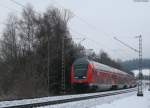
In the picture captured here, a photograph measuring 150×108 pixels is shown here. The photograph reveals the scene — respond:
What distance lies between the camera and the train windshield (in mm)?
40469

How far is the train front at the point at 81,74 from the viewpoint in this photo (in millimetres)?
40062

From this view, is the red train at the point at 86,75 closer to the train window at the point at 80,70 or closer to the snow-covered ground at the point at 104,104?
the train window at the point at 80,70

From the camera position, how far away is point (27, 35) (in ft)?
219

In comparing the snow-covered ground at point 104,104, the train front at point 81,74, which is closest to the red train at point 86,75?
the train front at point 81,74

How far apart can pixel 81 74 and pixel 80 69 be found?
53 centimetres

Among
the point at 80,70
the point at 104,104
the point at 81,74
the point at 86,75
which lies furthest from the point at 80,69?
the point at 104,104

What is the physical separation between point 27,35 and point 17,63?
35.8 feet

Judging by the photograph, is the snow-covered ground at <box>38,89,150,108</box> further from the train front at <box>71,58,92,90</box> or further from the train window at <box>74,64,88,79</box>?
the train window at <box>74,64,88,79</box>

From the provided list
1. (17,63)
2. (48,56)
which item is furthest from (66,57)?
(17,63)

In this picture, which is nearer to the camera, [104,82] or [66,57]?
[104,82]

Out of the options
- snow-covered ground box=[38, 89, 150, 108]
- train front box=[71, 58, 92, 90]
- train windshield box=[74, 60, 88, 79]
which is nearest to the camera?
snow-covered ground box=[38, 89, 150, 108]

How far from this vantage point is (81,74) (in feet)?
134

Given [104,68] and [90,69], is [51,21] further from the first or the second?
[90,69]

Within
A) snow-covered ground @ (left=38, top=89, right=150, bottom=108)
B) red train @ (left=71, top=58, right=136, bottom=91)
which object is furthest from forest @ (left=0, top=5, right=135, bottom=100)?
snow-covered ground @ (left=38, top=89, right=150, bottom=108)
